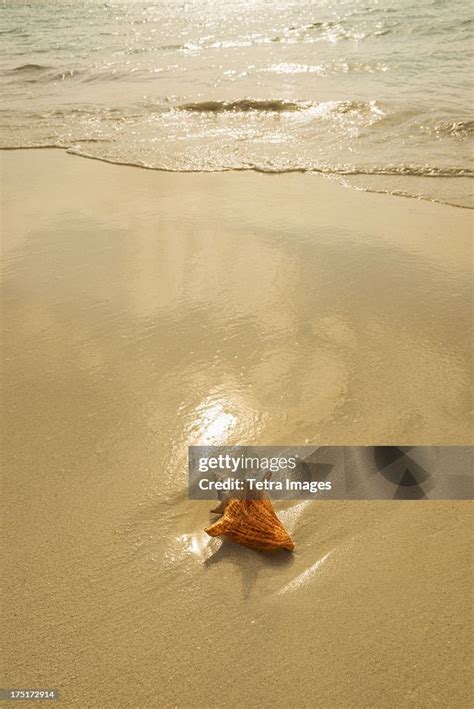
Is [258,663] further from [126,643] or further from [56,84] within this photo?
[56,84]

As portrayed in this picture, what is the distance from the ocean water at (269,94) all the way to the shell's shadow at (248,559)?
4.34m

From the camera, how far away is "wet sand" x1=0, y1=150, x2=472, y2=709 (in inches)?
73.0

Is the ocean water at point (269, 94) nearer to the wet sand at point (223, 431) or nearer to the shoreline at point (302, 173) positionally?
the shoreline at point (302, 173)

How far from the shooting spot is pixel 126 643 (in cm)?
190

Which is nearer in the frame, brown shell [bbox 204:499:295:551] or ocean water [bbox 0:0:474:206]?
brown shell [bbox 204:499:295:551]

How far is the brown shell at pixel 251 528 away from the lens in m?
2.12

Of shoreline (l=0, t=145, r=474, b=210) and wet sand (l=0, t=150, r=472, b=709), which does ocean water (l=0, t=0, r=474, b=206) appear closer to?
shoreline (l=0, t=145, r=474, b=210)

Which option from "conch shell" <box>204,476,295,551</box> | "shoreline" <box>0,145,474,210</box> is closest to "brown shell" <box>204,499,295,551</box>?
"conch shell" <box>204,476,295,551</box>

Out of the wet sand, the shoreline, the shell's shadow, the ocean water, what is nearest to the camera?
the wet sand

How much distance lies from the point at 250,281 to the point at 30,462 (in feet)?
6.63

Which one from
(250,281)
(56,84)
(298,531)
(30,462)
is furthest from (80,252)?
(56,84)

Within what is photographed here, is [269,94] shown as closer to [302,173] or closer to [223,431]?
[302,173]

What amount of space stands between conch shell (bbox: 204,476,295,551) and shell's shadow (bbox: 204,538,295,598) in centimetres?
3

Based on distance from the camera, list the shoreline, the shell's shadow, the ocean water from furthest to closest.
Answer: the ocean water → the shoreline → the shell's shadow
